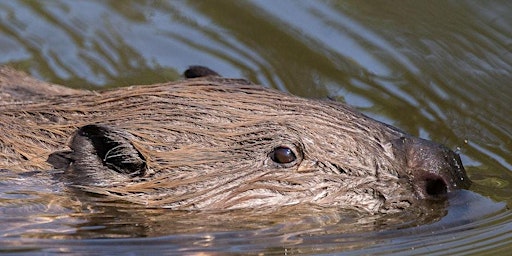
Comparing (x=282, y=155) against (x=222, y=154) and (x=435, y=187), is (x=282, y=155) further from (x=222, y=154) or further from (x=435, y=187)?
(x=435, y=187)

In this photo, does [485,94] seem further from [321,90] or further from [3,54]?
[3,54]

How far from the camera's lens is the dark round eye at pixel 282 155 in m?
5.49

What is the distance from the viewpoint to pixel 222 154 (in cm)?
548

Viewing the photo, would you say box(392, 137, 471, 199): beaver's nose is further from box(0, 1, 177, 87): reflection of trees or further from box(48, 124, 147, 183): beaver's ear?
box(0, 1, 177, 87): reflection of trees

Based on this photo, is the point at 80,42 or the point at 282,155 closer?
the point at 282,155

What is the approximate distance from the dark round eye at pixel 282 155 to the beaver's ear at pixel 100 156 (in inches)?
22.1

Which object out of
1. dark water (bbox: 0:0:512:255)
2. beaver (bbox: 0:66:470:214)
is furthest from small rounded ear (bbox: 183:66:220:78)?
dark water (bbox: 0:0:512:255)

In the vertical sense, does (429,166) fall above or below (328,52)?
below

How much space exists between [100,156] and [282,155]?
0.78m

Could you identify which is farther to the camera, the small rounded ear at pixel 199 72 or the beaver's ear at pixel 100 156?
the small rounded ear at pixel 199 72

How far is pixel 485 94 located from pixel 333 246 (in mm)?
2698

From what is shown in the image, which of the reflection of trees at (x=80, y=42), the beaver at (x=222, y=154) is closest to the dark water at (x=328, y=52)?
the reflection of trees at (x=80, y=42)

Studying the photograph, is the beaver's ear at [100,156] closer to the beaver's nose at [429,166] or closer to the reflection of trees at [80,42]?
the beaver's nose at [429,166]

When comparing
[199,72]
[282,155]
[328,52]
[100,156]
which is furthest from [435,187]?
[328,52]
